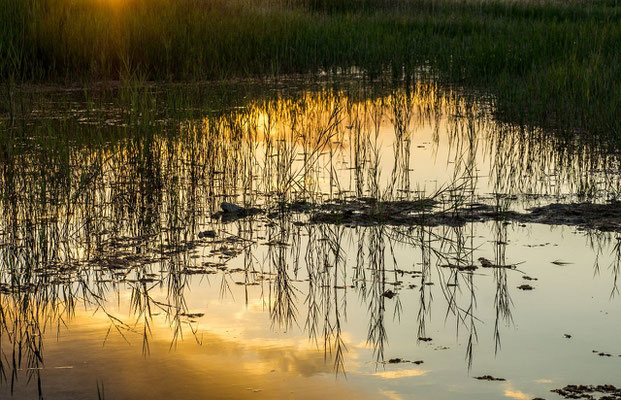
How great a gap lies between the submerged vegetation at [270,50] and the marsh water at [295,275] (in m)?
3.15

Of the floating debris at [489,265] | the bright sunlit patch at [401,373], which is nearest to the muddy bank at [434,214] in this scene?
the floating debris at [489,265]

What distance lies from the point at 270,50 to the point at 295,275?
9961mm

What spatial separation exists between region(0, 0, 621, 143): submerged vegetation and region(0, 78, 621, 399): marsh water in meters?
3.15

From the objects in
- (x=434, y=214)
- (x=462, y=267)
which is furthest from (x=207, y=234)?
(x=462, y=267)

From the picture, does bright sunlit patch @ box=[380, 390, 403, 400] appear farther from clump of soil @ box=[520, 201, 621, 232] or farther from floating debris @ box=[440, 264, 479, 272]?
clump of soil @ box=[520, 201, 621, 232]

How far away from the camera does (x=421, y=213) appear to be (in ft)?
20.6

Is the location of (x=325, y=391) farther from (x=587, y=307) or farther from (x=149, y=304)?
(x=587, y=307)

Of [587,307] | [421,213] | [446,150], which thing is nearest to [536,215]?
[421,213]

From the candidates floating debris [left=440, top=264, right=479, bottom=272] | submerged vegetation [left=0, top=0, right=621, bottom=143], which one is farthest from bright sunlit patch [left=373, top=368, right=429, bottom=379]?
submerged vegetation [left=0, top=0, right=621, bottom=143]

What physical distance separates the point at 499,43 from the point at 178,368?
11433 millimetres

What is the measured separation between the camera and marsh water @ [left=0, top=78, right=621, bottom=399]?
3756 millimetres

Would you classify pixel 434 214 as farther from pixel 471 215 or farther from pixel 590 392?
pixel 590 392

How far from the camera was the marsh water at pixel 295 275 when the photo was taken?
376cm

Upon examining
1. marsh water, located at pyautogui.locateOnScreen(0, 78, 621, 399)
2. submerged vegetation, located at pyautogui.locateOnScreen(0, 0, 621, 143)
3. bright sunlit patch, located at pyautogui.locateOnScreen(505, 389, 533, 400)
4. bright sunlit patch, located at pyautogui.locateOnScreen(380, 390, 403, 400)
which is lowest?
bright sunlit patch, located at pyautogui.locateOnScreen(380, 390, 403, 400)
